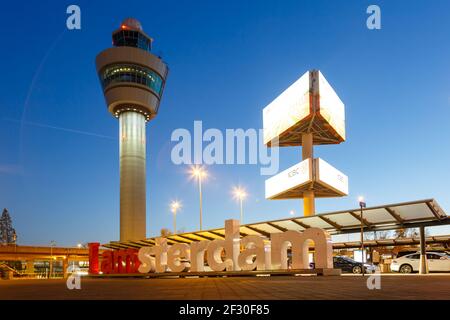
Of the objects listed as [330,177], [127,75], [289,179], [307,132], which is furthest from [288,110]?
[127,75]

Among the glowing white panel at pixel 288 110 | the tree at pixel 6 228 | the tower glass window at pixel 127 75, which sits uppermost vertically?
the tower glass window at pixel 127 75

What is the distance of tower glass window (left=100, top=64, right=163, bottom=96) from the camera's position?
80.8 m

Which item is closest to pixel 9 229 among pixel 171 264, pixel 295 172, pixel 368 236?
pixel 368 236

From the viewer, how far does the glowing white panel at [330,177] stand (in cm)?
5716

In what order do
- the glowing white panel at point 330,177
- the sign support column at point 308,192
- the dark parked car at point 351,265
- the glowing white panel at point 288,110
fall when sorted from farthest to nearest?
the sign support column at point 308,192, the glowing white panel at point 330,177, the glowing white panel at point 288,110, the dark parked car at point 351,265

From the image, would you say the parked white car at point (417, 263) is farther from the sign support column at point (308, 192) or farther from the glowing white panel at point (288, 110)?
the sign support column at point (308, 192)

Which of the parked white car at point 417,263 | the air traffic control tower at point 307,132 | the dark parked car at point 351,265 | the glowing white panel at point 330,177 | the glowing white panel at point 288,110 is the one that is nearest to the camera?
the parked white car at point 417,263

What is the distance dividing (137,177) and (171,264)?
54.0 meters

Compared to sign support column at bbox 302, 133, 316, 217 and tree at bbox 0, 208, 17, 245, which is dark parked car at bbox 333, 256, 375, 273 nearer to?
sign support column at bbox 302, 133, 316, 217

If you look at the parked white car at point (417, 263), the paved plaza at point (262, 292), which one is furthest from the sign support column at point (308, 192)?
the paved plaza at point (262, 292)

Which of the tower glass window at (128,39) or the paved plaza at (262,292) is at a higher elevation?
the tower glass window at (128,39)

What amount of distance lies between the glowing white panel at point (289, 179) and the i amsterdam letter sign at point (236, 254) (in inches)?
1155

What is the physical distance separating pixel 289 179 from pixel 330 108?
454 inches
